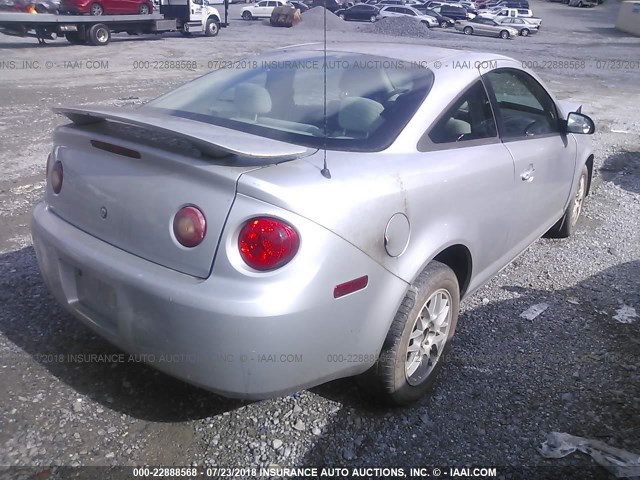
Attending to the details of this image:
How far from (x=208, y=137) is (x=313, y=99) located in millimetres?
976

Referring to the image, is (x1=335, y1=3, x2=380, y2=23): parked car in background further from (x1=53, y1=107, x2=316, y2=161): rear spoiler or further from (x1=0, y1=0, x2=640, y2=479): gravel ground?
(x1=53, y1=107, x2=316, y2=161): rear spoiler

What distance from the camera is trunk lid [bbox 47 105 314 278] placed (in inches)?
84.7

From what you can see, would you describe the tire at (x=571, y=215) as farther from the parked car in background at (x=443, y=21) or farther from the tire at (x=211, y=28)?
the parked car in background at (x=443, y=21)

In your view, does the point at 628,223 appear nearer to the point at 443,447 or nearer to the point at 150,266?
the point at 443,447

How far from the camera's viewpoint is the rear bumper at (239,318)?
207cm

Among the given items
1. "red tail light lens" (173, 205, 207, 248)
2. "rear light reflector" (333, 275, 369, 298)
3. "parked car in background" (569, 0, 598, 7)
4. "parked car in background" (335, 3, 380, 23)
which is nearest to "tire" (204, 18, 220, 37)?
"parked car in background" (335, 3, 380, 23)

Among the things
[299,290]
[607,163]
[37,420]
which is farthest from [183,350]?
[607,163]

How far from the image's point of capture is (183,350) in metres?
2.17

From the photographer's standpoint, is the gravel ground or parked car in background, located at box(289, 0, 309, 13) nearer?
the gravel ground

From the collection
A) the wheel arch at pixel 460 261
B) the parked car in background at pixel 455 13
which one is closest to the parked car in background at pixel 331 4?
the parked car in background at pixel 455 13

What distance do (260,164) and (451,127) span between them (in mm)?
1181

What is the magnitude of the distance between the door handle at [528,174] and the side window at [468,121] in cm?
32

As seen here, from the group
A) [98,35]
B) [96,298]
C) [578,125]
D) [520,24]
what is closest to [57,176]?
[96,298]

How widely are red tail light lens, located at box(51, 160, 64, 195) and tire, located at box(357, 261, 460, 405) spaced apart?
65.7 inches
